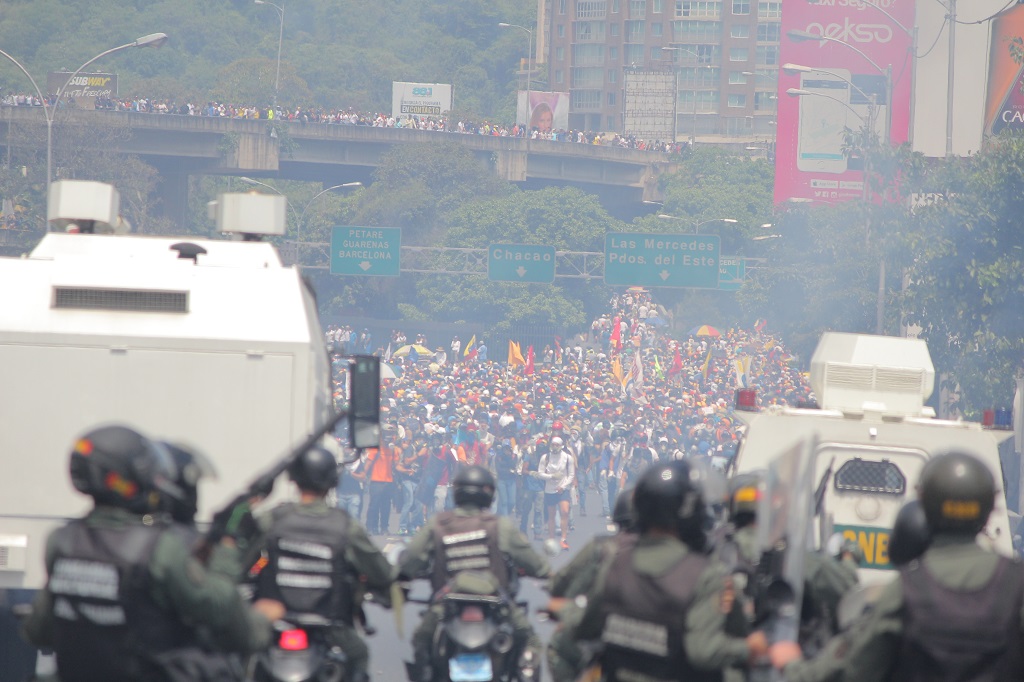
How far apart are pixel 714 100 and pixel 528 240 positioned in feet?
248

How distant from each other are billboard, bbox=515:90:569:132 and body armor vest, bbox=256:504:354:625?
11321cm

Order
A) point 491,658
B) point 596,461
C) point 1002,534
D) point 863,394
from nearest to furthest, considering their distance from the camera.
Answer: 1. point 491,658
2. point 1002,534
3. point 863,394
4. point 596,461

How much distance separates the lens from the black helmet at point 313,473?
732 cm

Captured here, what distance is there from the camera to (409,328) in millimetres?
81188

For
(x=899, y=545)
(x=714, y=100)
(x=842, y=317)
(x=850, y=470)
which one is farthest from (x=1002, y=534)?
(x=714, y=100)

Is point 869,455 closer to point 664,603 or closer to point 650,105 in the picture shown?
point 664,603

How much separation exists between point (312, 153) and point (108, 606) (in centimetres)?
7833

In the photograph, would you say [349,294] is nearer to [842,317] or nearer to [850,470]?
[842,317]

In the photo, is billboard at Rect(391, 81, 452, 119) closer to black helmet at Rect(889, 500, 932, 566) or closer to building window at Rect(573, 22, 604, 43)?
building window at Rect(573, 22, 604, 43)

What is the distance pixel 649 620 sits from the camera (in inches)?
205

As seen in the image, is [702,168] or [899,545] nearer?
[899,545]

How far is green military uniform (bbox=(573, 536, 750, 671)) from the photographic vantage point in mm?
5121

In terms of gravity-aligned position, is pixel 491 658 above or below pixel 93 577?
below

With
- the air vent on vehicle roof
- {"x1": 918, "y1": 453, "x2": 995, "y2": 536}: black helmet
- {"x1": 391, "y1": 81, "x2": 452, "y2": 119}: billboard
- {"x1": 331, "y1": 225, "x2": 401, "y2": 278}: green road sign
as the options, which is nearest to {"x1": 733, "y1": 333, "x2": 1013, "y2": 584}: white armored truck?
the air vent on vehicle roof
